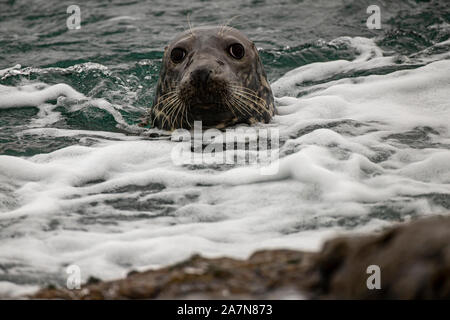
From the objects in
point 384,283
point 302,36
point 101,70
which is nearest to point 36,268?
point 384,283

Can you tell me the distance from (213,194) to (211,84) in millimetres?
1442

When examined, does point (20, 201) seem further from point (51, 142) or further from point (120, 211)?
point (51, 142)

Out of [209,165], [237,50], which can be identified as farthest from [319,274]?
[237,50]

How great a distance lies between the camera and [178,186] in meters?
4.79

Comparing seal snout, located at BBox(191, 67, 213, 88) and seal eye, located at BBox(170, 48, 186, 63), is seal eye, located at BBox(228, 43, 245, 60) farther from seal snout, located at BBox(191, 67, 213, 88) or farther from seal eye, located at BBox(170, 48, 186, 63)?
seal snout, located at BBox(191, 67, 213, 88)

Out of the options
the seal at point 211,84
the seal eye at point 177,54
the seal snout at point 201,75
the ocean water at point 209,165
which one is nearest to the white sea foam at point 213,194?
the ocean water at point 209,165

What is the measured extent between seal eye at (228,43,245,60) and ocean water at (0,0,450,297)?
67 centimetres

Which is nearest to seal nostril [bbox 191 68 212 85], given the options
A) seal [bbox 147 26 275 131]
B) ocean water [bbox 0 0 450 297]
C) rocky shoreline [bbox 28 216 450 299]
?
seal [bbox 147 26 275 131]

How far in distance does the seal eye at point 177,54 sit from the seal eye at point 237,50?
0.43 meters

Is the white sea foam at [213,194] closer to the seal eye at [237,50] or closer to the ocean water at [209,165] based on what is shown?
the ocean water at [209,165]

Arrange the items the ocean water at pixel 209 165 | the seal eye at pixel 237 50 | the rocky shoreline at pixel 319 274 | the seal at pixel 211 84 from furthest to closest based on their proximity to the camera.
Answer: the seal eye at pixel 237 50 < the seal at pixel 211 84 < the ocean water at pixel 209 165 < the rocky shoreline at pixel 319 274

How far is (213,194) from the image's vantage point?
14.9 feet

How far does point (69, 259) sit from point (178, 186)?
1.38m

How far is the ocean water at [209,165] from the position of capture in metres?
3.73
